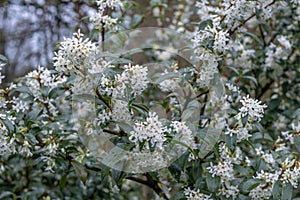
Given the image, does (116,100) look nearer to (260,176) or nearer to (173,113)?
(173,113)

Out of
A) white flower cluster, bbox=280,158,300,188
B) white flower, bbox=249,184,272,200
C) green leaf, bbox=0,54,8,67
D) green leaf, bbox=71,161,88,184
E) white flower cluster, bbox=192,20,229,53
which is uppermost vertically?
white flower cluster, bbox=192,20,229,53

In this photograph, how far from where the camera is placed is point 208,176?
4.55 ft

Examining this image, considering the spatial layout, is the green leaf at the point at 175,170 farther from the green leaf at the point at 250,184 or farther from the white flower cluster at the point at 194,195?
the green leaf at the point at 250,184

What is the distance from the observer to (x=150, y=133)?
118 centimetres

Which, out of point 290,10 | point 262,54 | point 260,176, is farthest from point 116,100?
point 290,10

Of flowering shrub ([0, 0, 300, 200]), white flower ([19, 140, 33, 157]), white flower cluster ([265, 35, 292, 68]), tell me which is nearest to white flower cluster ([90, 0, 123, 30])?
flowering shrub ([0, 0, 300, 200])

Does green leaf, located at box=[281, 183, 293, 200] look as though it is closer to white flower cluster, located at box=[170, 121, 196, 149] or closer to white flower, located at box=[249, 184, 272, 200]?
white flower, located at box=[249, 184, 272, 200]

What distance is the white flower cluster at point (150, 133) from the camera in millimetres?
1187

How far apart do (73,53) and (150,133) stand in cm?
29

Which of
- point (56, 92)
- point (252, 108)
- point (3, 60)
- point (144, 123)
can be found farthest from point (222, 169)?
point (3, 60)

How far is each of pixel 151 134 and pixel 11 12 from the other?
2.66 metres

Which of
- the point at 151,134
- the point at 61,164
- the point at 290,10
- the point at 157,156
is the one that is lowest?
the point at 61,164

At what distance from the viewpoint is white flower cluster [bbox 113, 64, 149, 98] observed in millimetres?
1249

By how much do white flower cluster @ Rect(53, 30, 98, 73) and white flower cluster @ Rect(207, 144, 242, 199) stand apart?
1.64 feet
